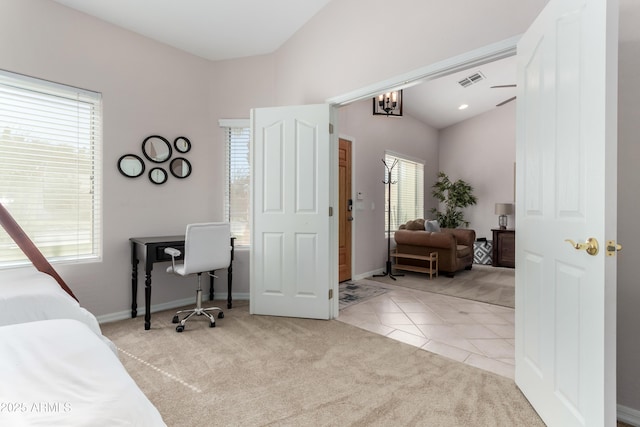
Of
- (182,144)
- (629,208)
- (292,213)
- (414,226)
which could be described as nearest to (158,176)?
(182,144)

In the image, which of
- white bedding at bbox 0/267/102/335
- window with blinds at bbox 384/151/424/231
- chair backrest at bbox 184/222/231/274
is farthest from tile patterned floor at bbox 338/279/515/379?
white bedding at bbox 0/267/102/335

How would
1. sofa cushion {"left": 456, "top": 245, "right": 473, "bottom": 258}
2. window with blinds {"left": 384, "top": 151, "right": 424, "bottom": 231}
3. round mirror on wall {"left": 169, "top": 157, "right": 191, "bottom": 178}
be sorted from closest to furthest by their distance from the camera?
round mirror on wall {"left": 169, "top": 157, "right": 191, "bottom": 178}, sofa cushion {"left": 456, "top": 245, "right": 473, "bottom": 258}, window with blinds {"left": 384, "top": 151, "right": 424, "bottom": 231}

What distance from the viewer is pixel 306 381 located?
213 cm

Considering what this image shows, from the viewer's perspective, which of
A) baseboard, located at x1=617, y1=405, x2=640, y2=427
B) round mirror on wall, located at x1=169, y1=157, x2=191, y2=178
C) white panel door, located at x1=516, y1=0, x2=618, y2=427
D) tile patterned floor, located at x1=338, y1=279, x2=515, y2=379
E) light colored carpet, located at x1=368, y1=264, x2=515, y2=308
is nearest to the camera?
white panel door, located at x1=516, y1=0, x2=618, y2=427

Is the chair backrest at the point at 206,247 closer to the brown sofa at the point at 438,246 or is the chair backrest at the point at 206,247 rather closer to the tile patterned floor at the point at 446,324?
the tile patterned floor at the point at 446,324

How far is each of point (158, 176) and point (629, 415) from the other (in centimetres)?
419

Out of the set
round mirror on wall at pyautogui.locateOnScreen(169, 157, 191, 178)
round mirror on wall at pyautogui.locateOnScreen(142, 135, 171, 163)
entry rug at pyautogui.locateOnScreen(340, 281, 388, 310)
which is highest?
round mirror on wall at pyautogui.locateOnScreen(142, 135, 171, 163)

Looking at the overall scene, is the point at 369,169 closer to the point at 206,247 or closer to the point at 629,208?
the point at 206,247

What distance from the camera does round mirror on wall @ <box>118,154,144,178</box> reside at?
3.38 metres

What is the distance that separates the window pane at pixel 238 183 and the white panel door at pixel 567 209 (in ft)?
10.0

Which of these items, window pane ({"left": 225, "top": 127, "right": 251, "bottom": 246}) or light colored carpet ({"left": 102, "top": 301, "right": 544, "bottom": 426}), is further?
window pane ({"left": 225, "top": 127, "right": 251, "bottom": 246})

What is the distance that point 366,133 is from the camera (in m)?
5.52

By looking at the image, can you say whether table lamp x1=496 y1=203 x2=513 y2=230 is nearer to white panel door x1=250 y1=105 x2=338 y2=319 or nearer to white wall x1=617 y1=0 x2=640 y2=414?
white panel door x1=250 y1=105 x2=338 y2=319

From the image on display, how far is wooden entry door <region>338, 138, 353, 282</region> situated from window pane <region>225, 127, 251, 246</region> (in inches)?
58.2
